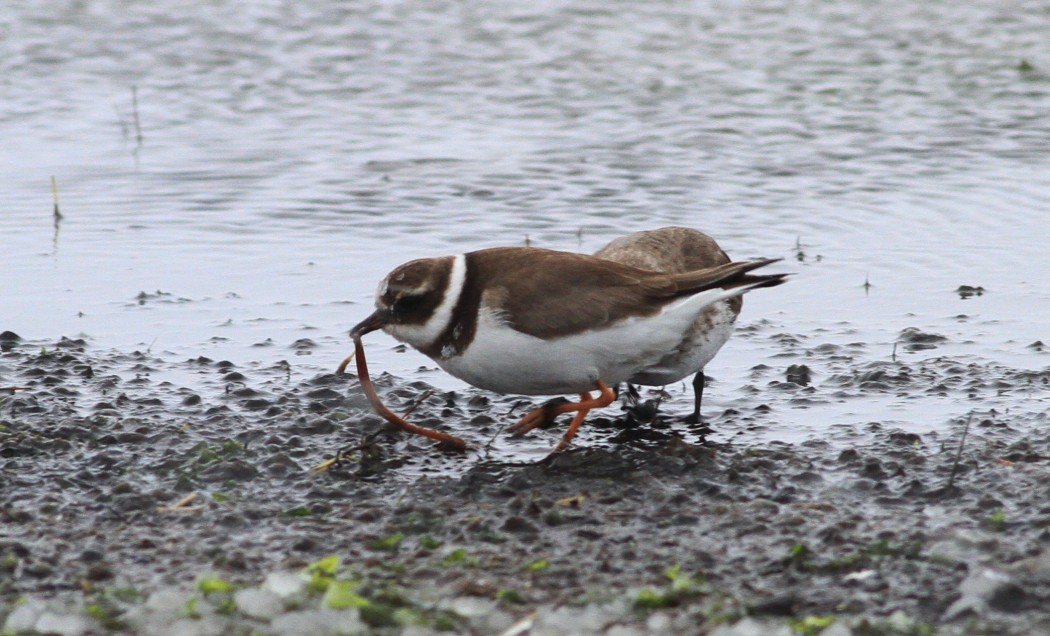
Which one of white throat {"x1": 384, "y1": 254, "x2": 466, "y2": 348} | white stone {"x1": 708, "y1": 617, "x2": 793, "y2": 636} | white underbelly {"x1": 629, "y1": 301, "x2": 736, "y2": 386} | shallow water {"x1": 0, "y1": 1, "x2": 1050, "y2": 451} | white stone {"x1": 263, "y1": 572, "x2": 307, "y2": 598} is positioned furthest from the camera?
shallow water {"x1": 0, "y1": 1, "x2": 1050, "y2": 451}

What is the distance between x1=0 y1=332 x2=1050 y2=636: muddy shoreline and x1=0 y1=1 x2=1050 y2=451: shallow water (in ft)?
2.25

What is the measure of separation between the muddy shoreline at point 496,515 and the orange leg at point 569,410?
0.54 feet

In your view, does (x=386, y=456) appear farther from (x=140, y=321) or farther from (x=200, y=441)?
(x=140, y=321)

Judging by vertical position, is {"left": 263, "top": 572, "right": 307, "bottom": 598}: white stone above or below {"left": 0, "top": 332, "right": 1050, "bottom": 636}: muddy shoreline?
above

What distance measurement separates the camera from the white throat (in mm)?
7941

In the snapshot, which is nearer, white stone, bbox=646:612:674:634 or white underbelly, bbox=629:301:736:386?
white stone, bbox=646:612:674:634

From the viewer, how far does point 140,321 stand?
11.3 meters

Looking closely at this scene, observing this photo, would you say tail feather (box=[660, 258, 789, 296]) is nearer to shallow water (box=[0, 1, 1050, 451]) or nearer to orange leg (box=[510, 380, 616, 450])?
orange leg (box=[510, 380, 616, 450])

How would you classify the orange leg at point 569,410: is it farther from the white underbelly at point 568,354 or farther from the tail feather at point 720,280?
the tail feather at point 720,280

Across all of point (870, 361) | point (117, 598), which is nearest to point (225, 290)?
point (870, 361)

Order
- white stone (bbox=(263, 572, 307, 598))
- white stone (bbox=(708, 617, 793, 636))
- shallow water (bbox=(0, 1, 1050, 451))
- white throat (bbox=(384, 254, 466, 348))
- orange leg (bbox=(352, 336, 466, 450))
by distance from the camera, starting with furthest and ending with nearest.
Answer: shallow water (bbox=(0, 1, 1050, 451)) → orange leg (bbox=(352, 336, 466, 450)) → white throat (bbox=(384, 254, 466, 348)) → white stone (bbox=(263, 572, 307, 598)) → white stone (bbox=(708, 617, 793, 636))

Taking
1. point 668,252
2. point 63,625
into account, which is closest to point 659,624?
point 63,625

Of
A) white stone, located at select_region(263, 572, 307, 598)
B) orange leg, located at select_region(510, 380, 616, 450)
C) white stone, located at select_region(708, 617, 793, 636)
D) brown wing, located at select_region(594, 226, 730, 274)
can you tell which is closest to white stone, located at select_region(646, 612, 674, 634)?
white stone, located at select_region(708, 617, 793, 636)

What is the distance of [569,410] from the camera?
27.3 feet
